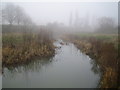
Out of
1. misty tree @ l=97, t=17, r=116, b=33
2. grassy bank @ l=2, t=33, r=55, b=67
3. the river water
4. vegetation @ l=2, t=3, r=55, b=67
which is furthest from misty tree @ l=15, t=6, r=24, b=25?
the river water

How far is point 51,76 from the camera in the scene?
621cm

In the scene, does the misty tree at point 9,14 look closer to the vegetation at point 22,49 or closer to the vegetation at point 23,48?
the vegetation at point 23,48

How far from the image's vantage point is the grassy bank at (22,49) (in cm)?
707

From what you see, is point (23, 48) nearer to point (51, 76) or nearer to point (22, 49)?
point (22, 49)

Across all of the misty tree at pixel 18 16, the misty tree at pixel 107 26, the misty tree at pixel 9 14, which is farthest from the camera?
the misty tree at pixel 18 16

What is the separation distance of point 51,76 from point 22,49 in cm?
287

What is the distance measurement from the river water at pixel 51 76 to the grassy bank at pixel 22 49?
1.25 ft

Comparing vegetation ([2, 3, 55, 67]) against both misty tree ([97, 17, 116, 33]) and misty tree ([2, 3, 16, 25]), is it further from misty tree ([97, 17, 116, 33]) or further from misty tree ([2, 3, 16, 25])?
misty tree ([2, 3, 16, 25])

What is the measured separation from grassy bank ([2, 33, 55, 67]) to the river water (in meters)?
0.38

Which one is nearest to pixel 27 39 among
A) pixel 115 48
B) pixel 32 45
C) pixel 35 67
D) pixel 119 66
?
pixel 32 45

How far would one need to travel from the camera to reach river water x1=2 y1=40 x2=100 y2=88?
542cm

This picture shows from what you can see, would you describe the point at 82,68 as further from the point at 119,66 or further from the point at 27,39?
the point at 27,39

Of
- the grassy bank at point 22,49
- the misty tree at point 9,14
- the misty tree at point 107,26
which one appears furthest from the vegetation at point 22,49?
the misty tree at point 9,14

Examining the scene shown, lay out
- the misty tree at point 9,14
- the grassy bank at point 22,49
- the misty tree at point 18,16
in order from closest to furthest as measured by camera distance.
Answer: the grassy bank at point 22,49, the misty tree at point 9,14, the misty tree at point 18,16
